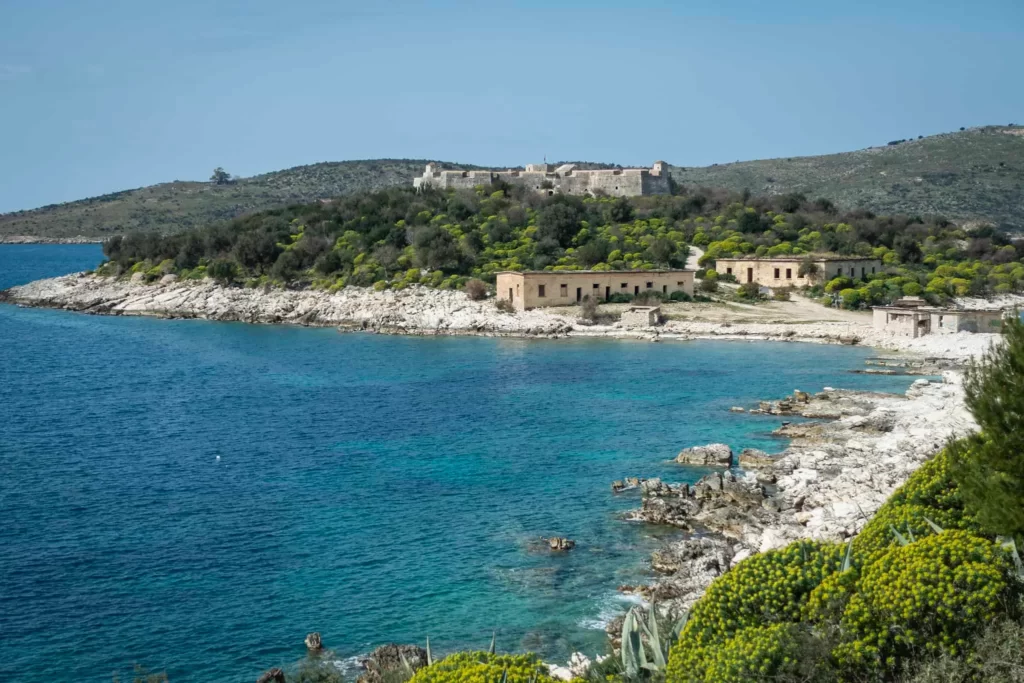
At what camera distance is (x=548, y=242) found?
60844 millimetres

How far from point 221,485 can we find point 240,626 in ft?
27.0

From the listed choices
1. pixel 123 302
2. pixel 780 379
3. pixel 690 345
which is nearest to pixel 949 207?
pixel 690 345

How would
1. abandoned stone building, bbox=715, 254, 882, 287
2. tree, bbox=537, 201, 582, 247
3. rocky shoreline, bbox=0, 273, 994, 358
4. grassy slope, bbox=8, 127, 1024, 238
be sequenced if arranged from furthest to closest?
grassy slope, bbox=8, 127, 1024, 238
tree, bbox=537, 201, 582, 247
abandoned stone building, bbox=715, 254, 882, 287
rocky shoreline, bbox=0, 273, 994, 358

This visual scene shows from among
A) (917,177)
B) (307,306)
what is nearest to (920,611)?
(307,306)

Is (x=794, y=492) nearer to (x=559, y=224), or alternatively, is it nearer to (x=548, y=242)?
(x=548, y=242)

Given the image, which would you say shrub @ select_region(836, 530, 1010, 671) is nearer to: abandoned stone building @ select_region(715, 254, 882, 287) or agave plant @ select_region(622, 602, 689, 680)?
agave plant @ select_region(622, 602, 689, 680)

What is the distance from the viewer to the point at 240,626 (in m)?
14.5

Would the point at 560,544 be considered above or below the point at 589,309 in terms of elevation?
below

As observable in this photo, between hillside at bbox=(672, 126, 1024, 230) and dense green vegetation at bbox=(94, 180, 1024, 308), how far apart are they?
21987 millimetres

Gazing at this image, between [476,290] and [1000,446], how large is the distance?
146ft

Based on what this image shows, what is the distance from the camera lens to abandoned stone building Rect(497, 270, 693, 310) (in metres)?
51.6

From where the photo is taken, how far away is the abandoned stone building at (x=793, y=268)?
5328cm

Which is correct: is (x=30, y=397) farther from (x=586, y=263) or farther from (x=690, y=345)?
(x=586, y=263)

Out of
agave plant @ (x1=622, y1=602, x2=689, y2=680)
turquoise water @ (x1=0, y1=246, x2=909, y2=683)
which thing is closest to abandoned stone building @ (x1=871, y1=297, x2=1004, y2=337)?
turquoise water @ (x1=0, y1=246, x2=909, y2=683)
